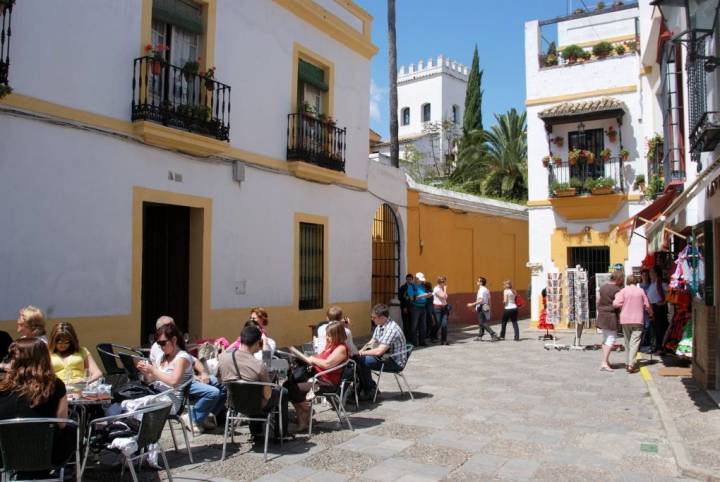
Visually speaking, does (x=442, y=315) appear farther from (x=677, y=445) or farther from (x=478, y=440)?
(x=677, y=445)

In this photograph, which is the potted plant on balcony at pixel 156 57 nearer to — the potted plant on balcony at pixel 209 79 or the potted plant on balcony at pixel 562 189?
the potted plant on balcony at pixel 209 79

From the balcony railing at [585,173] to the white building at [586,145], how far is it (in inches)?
1.0

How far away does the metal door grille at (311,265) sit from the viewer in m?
13.5

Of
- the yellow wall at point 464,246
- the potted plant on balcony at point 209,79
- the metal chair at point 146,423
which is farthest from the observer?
the yellow wall at point 464,246

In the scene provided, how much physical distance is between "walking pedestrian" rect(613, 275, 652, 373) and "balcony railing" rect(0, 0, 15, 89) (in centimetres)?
940

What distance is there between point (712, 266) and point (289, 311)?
25.4ft

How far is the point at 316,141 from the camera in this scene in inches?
535

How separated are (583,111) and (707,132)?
1062cm

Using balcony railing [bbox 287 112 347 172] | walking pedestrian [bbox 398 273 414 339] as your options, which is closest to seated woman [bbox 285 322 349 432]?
balcony railing [bbox 287 112 347 172]

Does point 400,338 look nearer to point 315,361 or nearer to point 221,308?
point 315,361

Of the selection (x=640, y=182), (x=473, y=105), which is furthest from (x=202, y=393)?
(x=473, y=105)

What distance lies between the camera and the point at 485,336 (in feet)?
53.7

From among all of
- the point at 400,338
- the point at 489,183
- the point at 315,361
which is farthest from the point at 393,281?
the point at 489,183

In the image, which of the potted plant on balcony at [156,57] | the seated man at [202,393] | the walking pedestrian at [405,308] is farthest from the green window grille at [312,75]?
the seated man at [202,393]
